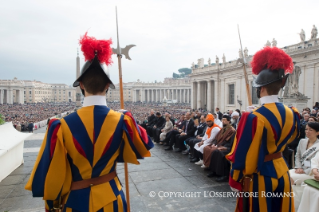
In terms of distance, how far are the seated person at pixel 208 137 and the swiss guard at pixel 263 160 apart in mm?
3777

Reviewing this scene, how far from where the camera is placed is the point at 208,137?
20.6 feet

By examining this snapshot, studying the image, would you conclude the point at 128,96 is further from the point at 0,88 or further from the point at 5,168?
the point at 5,168

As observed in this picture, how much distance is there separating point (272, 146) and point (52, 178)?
6.36 ft

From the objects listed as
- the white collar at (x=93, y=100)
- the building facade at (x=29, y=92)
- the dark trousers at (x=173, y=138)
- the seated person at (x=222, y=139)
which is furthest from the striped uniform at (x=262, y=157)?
the building facade at (x=29, y=92)

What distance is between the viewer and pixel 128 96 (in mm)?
120750

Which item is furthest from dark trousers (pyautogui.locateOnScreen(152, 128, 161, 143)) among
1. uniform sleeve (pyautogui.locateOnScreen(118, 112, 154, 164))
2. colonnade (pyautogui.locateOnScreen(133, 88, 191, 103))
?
colonnade (pyautogui.locateOnScreen(133, 88, 191, 103))

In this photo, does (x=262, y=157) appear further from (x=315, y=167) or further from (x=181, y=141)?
(x=181, y=141)

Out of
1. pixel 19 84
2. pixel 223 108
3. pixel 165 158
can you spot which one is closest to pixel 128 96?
pixel 19 84

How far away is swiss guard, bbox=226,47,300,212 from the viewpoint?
2049 millimetres

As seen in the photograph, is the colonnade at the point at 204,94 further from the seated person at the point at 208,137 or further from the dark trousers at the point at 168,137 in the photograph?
the seated person at the point at 208,137

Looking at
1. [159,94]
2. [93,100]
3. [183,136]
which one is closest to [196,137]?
[183,136]

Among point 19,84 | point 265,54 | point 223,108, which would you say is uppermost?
point 19,84

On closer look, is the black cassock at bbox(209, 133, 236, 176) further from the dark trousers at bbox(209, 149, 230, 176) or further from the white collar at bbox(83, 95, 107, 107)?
the white collar at bbox(83, 95, 107, 107)

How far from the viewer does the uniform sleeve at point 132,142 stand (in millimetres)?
1857
